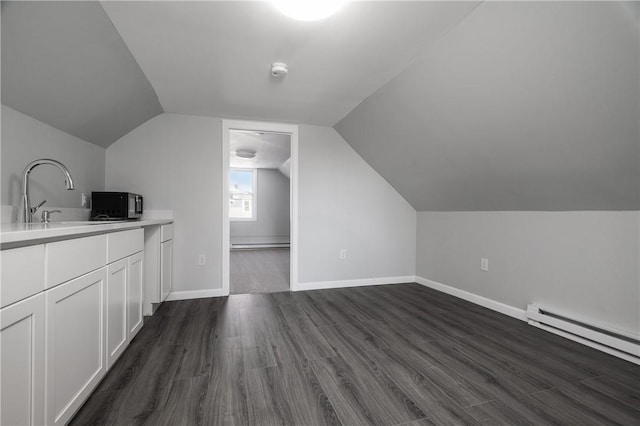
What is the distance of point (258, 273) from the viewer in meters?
4.54

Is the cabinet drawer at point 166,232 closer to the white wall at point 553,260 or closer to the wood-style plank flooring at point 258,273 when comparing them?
the wood-style plank flooring at point 258,273

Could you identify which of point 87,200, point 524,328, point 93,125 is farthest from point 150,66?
point 524,328

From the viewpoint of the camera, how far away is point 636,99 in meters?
1.45

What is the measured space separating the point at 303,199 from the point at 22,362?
2.81 metres

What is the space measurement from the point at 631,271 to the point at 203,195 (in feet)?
12.2

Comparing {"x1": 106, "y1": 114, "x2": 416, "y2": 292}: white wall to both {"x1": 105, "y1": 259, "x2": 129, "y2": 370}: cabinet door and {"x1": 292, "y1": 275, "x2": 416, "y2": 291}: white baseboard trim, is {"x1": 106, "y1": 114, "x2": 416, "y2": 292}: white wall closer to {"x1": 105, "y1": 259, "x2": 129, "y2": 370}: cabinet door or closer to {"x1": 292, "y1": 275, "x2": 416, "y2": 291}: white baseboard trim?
{"x1": 292, "y1": 275, "x2": 416, "y2": 291}: white baseboard trim

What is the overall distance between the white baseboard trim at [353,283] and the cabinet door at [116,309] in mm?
1938

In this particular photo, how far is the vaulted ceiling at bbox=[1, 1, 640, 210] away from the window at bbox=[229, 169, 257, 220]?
5.16 metres

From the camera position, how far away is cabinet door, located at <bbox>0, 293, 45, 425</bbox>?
2.91 feet

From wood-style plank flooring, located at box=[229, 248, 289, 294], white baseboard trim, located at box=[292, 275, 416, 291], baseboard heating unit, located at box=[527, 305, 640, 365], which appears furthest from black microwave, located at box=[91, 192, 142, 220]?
baseboard heating unit, located at box=[527, 305, 640, 365]

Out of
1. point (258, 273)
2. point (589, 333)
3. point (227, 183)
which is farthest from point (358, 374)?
point (258, 273)

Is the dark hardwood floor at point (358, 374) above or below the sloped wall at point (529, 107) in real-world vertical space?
below

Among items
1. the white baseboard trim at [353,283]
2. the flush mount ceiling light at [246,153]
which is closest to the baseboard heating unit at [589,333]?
the white baseboard trim at [353,283]

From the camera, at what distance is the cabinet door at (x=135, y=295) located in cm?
195
